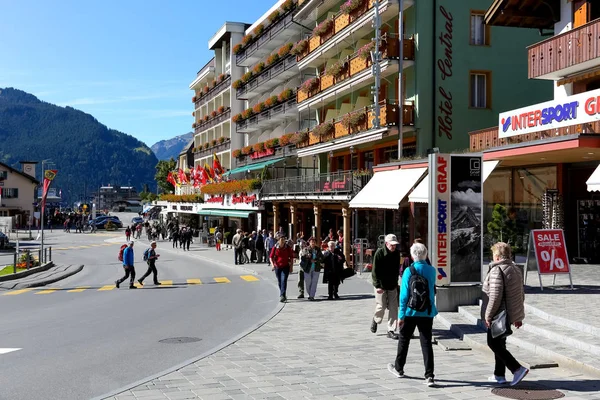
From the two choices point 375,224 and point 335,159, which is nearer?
point 375,224

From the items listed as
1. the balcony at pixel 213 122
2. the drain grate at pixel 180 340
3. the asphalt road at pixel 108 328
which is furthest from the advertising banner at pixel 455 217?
the balcony at pixel 213 122

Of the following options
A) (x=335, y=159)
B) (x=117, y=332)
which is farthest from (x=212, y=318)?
(x=335, y=159)

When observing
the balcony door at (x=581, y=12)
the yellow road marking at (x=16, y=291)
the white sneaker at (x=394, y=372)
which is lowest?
the yellow road marking at (x=16, y=291)

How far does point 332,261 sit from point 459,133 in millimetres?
13155

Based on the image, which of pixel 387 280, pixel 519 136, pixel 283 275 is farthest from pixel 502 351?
pixel 519 136

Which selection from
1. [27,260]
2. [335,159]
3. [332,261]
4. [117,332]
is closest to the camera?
[117,332]

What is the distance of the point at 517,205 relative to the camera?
23859 mm

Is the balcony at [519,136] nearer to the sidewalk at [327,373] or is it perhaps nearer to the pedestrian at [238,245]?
the sidewalk at [327,373]

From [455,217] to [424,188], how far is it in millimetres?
7347

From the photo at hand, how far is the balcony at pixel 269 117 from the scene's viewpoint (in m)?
42.5

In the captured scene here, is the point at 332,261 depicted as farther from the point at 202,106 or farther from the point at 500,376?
the point at 202,106

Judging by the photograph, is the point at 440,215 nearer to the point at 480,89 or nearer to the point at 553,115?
the point at 553,115

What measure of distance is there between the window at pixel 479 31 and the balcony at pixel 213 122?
115ft

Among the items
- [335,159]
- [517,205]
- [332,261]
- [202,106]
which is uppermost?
[202,106]
